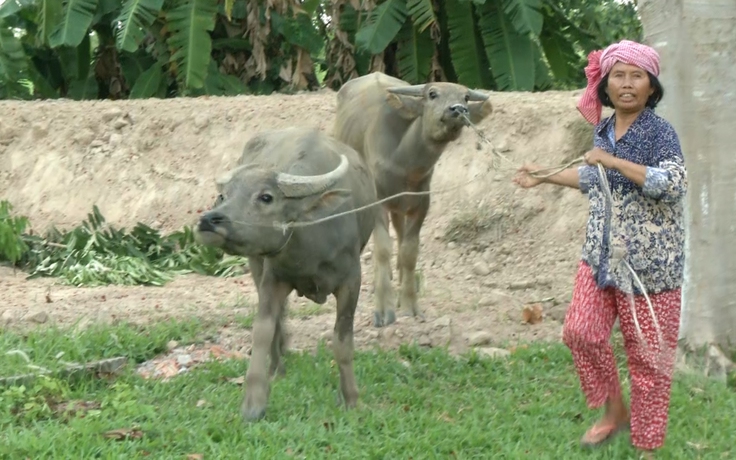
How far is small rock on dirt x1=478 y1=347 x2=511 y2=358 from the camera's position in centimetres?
654

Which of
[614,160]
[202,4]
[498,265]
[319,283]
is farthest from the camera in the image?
[202,4]

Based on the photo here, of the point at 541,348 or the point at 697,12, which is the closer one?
the point at 697,12

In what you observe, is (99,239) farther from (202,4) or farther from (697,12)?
(697,12)

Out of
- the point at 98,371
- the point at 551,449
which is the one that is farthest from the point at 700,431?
the point at 98,371

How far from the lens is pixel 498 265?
9328 mm

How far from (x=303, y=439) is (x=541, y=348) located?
88.1 inches

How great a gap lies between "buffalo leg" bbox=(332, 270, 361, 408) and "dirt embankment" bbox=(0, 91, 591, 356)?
147cm

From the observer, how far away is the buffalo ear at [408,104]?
7496mm

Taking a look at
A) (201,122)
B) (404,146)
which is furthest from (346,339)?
(201,122)

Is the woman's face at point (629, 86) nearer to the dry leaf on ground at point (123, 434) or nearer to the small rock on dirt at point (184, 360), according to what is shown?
the dry leaf on ground at point (123, 434)

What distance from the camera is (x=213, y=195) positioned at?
1119 cm

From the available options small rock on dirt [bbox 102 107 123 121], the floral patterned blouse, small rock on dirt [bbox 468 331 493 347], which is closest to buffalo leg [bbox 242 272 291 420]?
the floral patterned blouse

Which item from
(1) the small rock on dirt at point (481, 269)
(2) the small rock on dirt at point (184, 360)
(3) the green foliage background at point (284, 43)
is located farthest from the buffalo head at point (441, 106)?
(3) the green foliage background at point (284, 43)

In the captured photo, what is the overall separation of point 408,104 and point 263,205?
2807 millimetres
